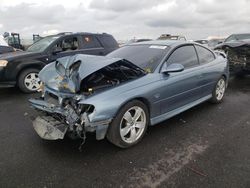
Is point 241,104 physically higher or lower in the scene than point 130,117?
lower

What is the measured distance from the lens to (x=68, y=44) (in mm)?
7371

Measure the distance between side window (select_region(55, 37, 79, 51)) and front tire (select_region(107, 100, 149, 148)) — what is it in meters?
4.53

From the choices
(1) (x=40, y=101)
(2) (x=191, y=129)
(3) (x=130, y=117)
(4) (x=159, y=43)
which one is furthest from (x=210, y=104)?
(1) (x=40, y=101)

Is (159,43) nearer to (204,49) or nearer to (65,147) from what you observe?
(204,49)

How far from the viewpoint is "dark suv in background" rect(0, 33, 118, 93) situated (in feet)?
20.6

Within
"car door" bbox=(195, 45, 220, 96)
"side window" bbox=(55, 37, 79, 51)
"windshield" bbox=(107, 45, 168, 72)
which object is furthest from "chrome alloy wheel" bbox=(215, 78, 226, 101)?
"side window" bbox=(55, 37, 79, 51)

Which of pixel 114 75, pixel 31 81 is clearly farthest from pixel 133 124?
pixel 31 81

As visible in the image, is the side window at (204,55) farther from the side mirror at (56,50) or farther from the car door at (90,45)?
the side mirror at (56,50)

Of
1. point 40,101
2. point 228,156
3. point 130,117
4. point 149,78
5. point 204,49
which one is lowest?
point 228,156

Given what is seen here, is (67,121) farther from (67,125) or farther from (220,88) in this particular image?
(220,88)

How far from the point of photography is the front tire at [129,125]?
10.5 feet

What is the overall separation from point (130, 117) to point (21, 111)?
9.22 ft

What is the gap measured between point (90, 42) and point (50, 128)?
199 inches

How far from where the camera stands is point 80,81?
10.8 ft
